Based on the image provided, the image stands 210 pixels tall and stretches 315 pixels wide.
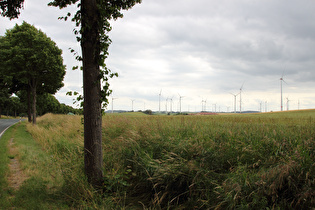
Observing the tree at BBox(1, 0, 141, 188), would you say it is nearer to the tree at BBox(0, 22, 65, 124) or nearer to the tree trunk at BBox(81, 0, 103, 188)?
the tree trunk at BBox(81, 0, 103, 188)

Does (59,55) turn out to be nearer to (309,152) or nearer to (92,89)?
(92,89)

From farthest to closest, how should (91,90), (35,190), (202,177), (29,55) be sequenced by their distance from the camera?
(29,55) → (35,190) → (91,90) → (202,177)

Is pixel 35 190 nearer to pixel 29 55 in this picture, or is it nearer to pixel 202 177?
pixel 202 177

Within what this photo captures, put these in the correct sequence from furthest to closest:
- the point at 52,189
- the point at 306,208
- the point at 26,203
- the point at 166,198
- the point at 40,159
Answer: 1. the point at 40,159
2. the point at 52,189
3. the point at 166,198
4. the point at 26,203
5. the point at 306,208

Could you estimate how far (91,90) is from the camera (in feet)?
15.0

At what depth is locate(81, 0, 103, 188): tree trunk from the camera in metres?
4.54

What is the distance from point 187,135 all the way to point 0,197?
4.94 metres

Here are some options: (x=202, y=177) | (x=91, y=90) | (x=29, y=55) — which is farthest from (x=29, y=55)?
(x=202, y=177)

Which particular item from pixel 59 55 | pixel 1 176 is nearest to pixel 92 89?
pixel 1 176

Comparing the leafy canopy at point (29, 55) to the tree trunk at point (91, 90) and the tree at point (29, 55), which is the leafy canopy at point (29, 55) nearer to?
the tree at point (29, 55)

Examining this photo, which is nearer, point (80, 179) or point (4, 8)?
point (80, 179)

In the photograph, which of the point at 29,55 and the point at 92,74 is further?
the point at 29,55

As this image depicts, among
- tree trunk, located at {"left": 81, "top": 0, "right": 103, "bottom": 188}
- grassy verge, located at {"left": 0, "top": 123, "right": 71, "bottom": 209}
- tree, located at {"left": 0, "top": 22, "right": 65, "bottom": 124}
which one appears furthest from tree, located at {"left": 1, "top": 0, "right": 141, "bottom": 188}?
tree, located at {"left": 0, "top": 22, "right": 65, "bottom": 124}

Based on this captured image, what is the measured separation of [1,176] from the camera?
5.93m
